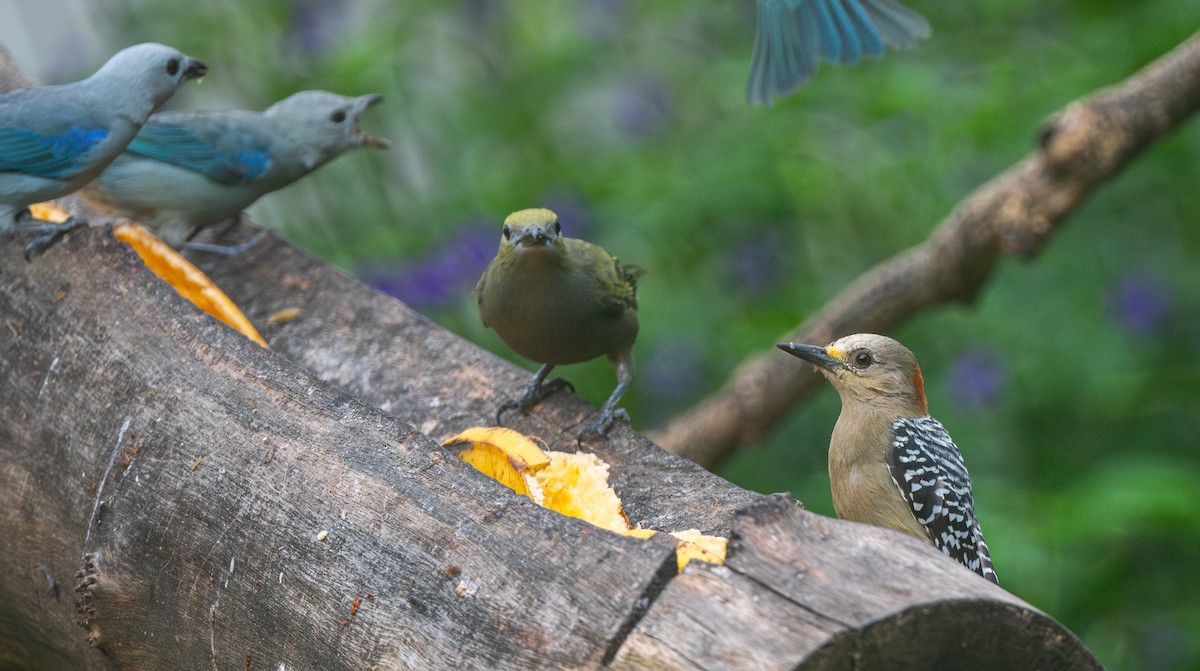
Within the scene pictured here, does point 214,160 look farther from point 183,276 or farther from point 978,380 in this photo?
point 978,380

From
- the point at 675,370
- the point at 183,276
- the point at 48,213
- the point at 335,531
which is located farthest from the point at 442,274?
the point at 335,531

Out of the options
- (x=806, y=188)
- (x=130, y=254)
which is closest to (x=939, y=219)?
(x=806, y=188)

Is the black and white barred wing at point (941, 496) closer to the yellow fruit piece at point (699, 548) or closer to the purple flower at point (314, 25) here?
the yellow fruit piece at point (699, 548)

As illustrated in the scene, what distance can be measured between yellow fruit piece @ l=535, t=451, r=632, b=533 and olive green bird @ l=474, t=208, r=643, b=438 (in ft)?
1.24

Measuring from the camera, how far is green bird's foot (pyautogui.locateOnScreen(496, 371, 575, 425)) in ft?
9.39

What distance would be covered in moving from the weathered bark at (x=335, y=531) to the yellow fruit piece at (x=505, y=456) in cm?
19

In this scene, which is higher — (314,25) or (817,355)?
(817,355)

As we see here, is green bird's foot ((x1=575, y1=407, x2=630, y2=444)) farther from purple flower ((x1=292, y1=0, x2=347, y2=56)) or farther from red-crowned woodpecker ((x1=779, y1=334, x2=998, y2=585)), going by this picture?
purple flower ((x1=292, y1=0, x2=347, y2=56))

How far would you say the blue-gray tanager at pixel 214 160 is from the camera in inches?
129

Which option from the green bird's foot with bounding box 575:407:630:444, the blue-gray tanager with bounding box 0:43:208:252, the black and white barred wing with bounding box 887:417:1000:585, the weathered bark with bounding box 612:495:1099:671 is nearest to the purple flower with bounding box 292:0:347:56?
the blue-gray tanager with bounding box 0:43:208:252

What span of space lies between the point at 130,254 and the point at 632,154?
282 centimetres

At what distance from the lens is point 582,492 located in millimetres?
2328

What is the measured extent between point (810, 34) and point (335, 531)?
1.99 metres

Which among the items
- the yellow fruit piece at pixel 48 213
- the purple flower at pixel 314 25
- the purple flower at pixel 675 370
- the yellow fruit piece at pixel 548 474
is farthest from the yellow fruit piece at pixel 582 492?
the purple flower at pixel 314 25
